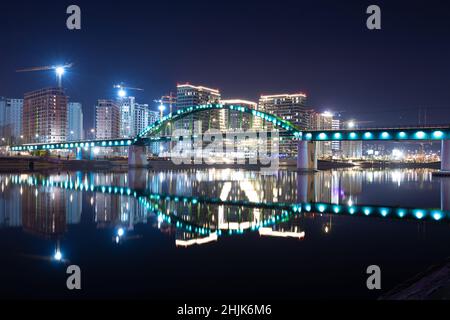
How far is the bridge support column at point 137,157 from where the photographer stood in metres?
116

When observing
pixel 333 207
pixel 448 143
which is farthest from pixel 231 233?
pixel 448 143

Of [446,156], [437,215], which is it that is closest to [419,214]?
[437,215]

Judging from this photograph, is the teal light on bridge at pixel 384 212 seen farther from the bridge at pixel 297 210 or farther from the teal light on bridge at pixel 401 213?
the teal light on bridge at pixel 401 213

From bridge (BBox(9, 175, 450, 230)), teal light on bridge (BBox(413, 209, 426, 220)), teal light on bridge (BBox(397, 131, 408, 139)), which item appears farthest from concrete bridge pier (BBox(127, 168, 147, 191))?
teal light on bridge (BBox(397, 131, 408, 139))

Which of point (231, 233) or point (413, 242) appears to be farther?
point (231, 233)

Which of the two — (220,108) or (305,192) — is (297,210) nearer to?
(305,192)

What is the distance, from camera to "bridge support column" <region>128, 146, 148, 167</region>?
115688 mm

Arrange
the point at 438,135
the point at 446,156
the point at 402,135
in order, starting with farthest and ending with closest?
the point at 402,135, the point at 446,156, the point at 438,135

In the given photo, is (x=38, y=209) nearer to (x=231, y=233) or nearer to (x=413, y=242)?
(x=231, y=233)

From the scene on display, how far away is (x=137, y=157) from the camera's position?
11706 centimetres

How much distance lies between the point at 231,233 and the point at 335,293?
25.8 feet

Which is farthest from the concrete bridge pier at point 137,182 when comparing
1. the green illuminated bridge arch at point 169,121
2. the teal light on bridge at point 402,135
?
the teal light on bridge at point 402,135

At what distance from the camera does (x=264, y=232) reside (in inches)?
657

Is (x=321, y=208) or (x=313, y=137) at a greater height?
(x=313, y=137)
